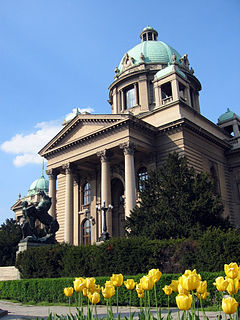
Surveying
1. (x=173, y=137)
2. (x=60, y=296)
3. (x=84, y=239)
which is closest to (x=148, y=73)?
(x=173, y=137)

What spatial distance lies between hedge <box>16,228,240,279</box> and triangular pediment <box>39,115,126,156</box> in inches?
604

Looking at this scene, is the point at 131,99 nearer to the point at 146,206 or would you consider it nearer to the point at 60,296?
the point at 146,206

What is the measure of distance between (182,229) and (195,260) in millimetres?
5369

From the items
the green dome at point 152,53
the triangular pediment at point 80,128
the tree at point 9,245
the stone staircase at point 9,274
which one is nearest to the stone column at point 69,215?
the triangular pediment at point 80,128

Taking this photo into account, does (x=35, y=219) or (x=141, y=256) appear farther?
(x=35, y=219)

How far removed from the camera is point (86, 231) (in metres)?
37.0

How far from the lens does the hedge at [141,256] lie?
44.6ft

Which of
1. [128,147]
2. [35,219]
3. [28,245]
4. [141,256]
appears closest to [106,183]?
[128,147]

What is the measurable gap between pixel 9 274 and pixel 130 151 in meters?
14.0

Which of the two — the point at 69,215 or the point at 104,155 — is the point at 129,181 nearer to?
the point at 104,155

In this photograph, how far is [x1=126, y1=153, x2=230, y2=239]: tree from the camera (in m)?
20.2

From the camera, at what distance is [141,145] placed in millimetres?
29969

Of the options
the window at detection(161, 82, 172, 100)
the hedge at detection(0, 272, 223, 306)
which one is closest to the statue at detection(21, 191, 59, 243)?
the hedge at detection(0, 272, 223, 306)

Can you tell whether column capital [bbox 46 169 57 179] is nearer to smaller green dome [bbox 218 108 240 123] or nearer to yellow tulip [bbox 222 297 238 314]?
smaller green dome [bbox 218 108 240 123]
